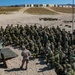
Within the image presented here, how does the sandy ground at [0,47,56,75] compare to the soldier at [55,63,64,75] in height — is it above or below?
below

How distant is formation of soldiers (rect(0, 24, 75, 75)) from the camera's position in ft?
54.0

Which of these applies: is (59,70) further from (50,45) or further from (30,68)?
(50,45)

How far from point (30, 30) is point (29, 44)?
17.9ft

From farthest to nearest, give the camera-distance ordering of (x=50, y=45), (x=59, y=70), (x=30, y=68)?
(x=50, y=45), (x=30, y=68), (x=59, y=70)

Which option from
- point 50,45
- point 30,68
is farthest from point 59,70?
point 50,45

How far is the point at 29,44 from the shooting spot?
2259cm

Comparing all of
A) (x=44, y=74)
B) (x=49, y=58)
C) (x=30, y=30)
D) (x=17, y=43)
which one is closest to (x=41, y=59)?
(x=49, y=58)

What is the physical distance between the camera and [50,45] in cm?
2086

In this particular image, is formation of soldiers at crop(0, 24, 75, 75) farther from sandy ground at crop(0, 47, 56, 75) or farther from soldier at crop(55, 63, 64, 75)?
sandy ground at crop(0, 47, 56, 75)

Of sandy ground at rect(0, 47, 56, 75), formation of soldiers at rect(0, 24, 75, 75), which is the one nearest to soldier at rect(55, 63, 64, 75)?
formation of soldiers at rect(0, 24, 75, 75)

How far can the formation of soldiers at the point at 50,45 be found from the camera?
16453 mm

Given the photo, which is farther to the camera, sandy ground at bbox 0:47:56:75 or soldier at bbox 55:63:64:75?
sandy ground at bbox 0:47:56:75

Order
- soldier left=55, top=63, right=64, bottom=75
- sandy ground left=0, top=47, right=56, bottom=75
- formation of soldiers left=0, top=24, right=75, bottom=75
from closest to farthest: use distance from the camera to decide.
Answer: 1. soldier left=55, top=63, right=64, bottom=75
2. formation of soldiers left=0, top=24, right=75, bottom=75
3. sandy ground left=0, top=47, right=56, bottom=75

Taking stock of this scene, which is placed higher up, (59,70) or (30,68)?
(59,70)
